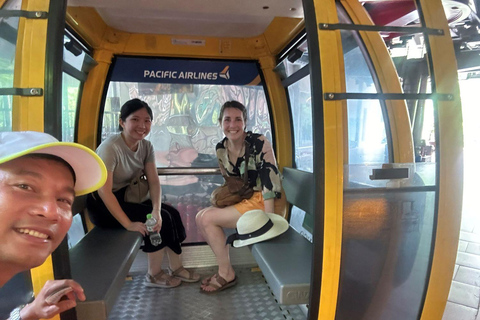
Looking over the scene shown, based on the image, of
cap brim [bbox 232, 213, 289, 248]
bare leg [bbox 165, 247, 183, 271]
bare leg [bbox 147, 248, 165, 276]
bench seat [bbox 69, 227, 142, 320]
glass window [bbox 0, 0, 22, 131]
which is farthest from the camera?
bare leg [bbox 165, 247, 183, 271]

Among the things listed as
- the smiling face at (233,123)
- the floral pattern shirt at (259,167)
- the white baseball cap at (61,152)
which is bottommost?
the floral pattern shirt at (259,167)

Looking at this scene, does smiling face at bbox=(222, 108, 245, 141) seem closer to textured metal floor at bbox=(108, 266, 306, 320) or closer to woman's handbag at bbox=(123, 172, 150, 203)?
woman's handbag at bbox=(123, 172, 150, 203)

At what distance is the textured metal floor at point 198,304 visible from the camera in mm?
2447

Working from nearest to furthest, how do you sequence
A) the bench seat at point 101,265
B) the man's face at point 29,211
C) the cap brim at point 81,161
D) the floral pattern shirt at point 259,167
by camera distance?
the man's face at point 29,211 → the cap brim at point 81,161 → the bench seat at point 101,265 → the floral pattern shirt at point 259,167

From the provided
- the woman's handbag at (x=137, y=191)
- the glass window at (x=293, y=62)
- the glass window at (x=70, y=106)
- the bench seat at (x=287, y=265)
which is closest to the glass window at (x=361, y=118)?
the bench seat at (x=287, y=265)

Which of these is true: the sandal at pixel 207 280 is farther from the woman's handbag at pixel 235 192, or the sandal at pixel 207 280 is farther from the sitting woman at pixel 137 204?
the woman's handbag at pixel 235 192

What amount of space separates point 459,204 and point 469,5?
6.48 ft

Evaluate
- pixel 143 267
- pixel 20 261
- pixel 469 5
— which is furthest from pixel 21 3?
pixel 469 5

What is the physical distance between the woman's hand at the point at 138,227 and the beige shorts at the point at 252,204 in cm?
80

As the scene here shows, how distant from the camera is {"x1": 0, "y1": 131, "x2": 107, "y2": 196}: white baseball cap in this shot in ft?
2.53

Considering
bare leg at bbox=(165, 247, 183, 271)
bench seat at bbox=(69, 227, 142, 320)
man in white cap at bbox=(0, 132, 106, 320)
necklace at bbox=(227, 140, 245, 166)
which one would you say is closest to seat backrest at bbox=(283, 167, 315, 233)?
necklace at bbox=(227, 140, 245, 166)

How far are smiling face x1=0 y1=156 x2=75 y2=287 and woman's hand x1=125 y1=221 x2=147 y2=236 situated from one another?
1.72 meters

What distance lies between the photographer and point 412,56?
5.36ft

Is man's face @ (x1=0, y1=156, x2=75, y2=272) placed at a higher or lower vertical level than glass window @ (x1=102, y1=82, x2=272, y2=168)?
lower
